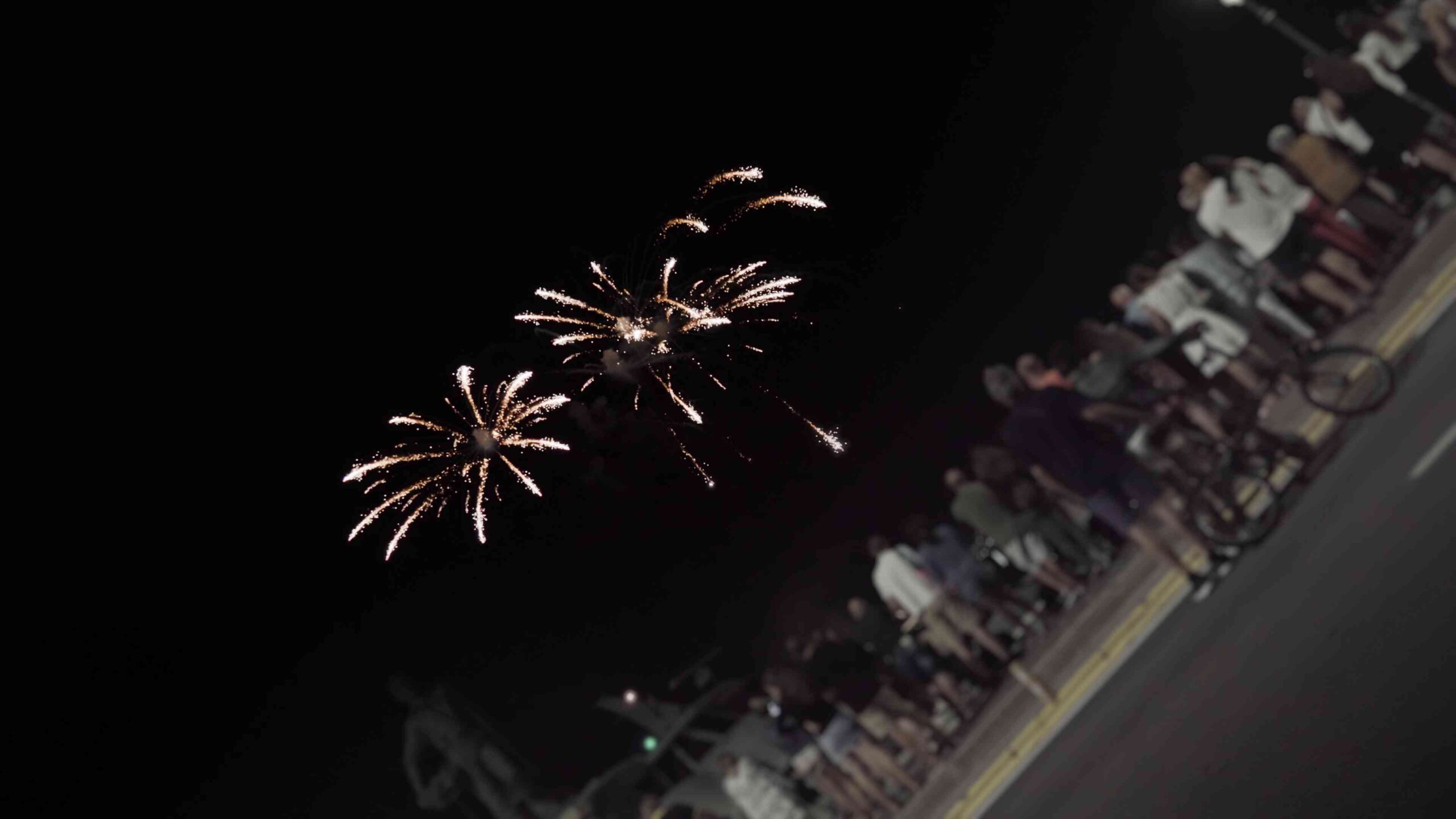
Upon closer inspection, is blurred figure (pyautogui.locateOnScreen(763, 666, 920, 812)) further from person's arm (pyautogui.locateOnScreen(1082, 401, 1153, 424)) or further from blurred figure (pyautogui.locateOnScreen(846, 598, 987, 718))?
person's arm (pyautogui.locateOnScreen(1082, 401, 1153, 424))

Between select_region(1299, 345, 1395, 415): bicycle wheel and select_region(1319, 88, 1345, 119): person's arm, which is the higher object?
select_region(1319, 88, 1345, 119): person's arm

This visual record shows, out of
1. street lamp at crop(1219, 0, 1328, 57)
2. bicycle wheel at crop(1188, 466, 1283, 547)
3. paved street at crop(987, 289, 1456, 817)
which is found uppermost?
street lamp at crop(1219, 0, 1328, 57)

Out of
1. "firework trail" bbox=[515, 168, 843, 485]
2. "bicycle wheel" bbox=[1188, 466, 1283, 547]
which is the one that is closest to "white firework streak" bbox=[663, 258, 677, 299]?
"firework trail" bbox=[515, 168, 843, 485]

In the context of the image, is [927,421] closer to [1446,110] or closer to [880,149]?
[880,149]

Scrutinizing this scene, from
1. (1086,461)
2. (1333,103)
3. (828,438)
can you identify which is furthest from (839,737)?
(1333,103)

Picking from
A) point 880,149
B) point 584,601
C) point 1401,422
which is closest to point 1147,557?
point 1401,422

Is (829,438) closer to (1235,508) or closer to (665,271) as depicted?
(665,271)
